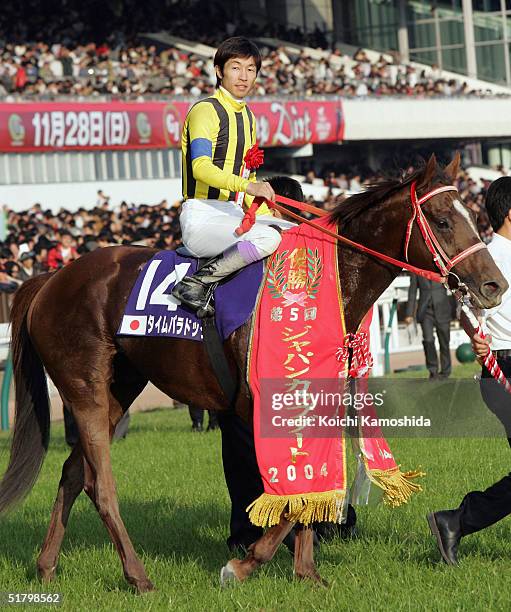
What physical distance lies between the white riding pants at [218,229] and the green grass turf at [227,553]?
154 cm

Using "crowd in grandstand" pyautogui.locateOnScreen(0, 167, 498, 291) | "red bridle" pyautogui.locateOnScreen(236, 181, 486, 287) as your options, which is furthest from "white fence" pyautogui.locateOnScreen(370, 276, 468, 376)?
"red bridle" pyautogui.locateOnScreen(236, 181, 486, 287)

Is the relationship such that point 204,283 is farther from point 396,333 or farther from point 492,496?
point 396,333

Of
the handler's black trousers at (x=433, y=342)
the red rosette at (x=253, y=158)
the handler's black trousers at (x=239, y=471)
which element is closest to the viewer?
the red rosette at (x=253, y=158)

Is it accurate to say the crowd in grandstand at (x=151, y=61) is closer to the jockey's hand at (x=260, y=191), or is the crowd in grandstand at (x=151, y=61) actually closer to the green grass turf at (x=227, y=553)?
the green grass turf at (x=227, y=553)

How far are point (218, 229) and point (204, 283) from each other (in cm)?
26

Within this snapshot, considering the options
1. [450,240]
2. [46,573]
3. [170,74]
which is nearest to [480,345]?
[450,240]

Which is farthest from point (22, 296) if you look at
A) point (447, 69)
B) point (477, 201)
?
point (447, 69)

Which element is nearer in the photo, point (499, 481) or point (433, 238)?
point (433, 238)

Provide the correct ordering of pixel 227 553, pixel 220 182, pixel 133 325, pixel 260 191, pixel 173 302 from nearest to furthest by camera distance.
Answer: pixel 260 191
pixel 220 182
pixel 173 302
pixel 133 325
pixel 227 553

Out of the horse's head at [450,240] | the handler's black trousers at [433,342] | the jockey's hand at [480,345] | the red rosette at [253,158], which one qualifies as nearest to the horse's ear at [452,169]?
the horse's head at [450,240]

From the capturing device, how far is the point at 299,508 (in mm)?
4781

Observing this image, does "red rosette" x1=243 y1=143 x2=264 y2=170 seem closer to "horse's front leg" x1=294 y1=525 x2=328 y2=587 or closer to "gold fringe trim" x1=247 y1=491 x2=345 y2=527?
"gold fringe trim" x1=247 y1=491 x2=345 y2=527

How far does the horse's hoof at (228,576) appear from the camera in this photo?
195 inches

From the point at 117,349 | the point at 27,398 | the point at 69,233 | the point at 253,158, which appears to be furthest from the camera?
the point at 69,233
